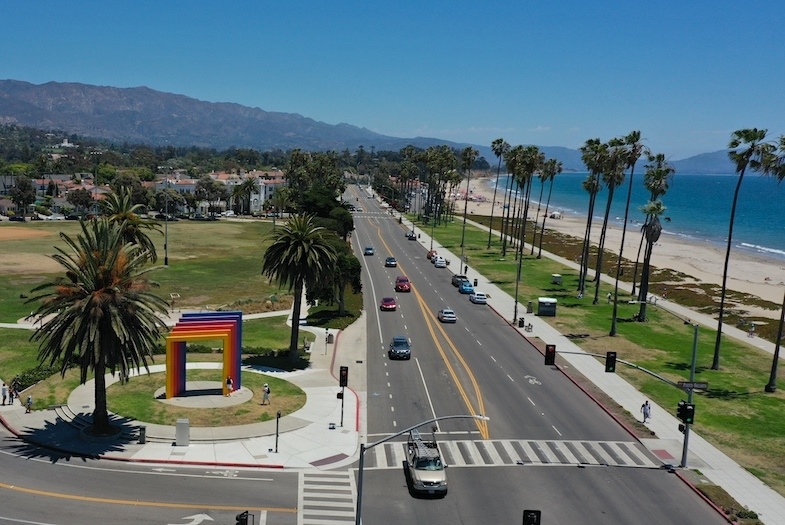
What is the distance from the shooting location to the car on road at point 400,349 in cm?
5484

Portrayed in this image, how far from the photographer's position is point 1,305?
2692 inches

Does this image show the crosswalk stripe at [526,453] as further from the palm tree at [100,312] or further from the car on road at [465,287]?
the car on road at [465,287]

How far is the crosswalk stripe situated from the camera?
35.3m

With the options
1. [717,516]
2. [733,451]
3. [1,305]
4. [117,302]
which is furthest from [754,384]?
[1,305]

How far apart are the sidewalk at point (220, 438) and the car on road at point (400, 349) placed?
10445mm

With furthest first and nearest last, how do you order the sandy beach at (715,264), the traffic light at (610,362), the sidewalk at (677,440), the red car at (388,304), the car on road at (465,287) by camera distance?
the sandy beach at (715,264), the car on road at (465,287), the red car at (388,304), the traffic light at (610,362), the sidewalk at (677,440)

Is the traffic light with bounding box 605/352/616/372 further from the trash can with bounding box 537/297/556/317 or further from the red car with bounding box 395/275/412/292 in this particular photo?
the red car with bounding box 395/275/412/292

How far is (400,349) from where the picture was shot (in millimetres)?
55188

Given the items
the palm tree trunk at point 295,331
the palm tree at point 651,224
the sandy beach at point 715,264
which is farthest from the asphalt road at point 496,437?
the sandy beach at point 715,264

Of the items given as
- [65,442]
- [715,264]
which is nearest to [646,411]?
[65,442]

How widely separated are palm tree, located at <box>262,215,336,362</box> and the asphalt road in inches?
325

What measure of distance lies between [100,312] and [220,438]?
9686 millimetres

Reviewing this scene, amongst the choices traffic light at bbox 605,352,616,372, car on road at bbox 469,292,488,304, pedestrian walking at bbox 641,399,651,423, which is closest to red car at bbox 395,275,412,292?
car on road at bbox 469,292,488,304

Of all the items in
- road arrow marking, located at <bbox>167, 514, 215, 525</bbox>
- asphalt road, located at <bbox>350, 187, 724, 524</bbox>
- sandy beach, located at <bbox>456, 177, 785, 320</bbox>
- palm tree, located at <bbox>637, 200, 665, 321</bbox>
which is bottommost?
road arrow marking, located at <bbox>167, 514, 215, 525</bbox>
